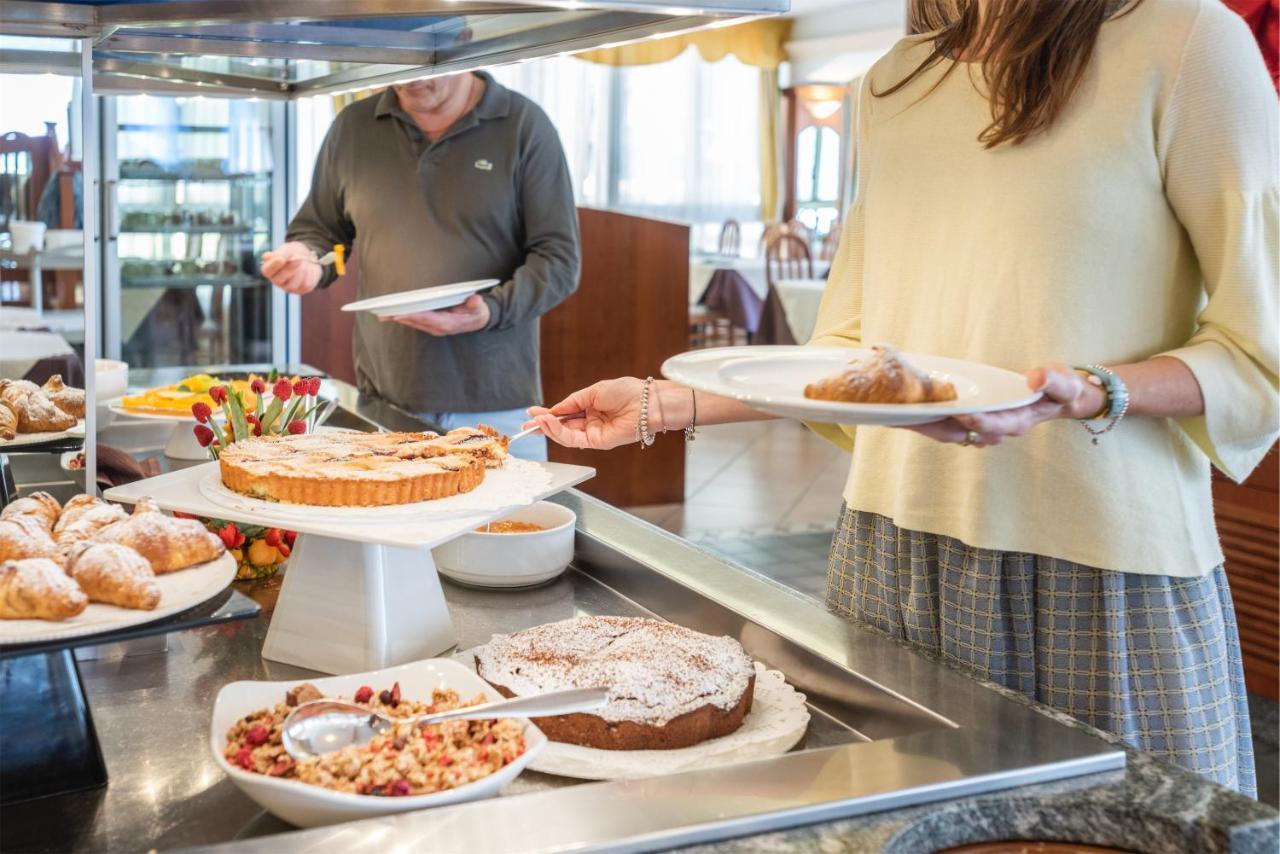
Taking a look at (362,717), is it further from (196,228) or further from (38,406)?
(196,228)

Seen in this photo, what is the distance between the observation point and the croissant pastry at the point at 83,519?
3.37ft

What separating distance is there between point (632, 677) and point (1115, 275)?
61 cm

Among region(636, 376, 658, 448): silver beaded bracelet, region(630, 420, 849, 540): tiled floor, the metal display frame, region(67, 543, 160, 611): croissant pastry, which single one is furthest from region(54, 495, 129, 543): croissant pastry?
region(630, 420, 849, 540): tiled floor

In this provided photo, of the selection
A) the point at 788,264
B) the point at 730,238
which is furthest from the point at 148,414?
the point at 730,238

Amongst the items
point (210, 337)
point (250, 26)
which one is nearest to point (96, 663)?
point (250, 26)

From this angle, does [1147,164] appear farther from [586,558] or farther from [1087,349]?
[586,558]

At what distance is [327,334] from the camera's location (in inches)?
234

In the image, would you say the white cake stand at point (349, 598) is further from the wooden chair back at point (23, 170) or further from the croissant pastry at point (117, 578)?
the wooden chair back at point (23, 170)

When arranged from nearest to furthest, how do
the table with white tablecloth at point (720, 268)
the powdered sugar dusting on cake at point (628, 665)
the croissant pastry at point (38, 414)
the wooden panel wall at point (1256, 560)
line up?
the powdered sugar dusting on cake at point (628, 665) → the croissant pastry at point (38, 414) → the wooden panel wall at point (1256, 560) → the table with white tablecloth at point (720, 268)

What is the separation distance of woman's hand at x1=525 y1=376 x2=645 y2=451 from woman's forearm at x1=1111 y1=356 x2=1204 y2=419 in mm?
510

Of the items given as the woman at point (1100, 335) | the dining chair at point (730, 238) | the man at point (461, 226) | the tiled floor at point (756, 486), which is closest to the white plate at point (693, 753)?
the woman at point (1100, 335)

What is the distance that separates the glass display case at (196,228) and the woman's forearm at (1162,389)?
196 inches

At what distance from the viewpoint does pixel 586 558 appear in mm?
1577

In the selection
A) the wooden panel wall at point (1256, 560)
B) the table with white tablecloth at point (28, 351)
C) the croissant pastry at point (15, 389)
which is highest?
the table with white tablecloth at point (28, 351)
